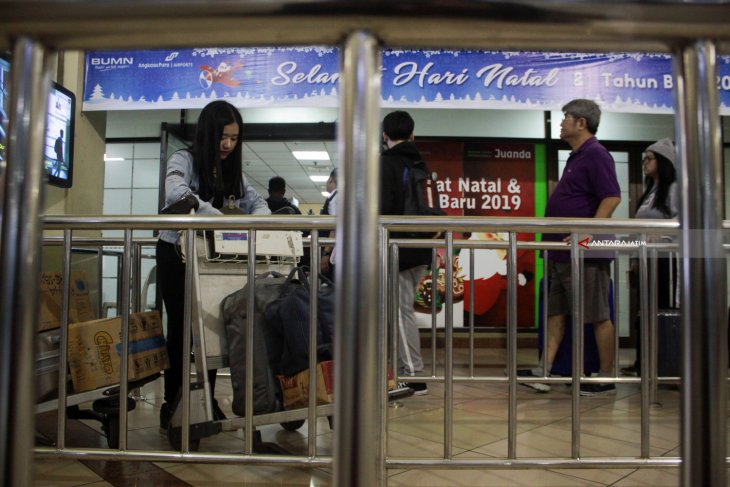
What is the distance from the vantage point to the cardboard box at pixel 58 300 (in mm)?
2221

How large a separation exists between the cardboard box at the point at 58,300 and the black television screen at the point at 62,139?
2.51 ft

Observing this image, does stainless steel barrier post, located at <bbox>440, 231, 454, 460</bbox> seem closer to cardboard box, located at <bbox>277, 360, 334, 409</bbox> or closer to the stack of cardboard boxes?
cardboard box, located at <bbox>277, 360, 334, 409</bbox>

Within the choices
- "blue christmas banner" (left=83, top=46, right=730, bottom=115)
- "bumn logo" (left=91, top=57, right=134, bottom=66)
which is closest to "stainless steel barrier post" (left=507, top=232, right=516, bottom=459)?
"blue christmas banner" (left=83, top=46, right=730, bottom=115)

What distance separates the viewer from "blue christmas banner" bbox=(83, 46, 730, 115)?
3551mm

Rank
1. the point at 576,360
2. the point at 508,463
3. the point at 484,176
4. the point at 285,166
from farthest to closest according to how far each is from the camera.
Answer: the point at 285,166, the point at 484,176, the point at 576,360, the point at 508,463

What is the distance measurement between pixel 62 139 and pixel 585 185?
10.2ft

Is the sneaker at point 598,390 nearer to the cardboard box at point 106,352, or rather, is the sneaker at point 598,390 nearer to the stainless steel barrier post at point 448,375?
the stainless steel barrier post at point 448,375

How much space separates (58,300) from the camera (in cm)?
234

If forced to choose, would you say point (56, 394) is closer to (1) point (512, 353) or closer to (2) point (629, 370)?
(1) point (512, 353)

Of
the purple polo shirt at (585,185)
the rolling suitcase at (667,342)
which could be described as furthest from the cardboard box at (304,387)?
the rolling suitcase at (667,342)

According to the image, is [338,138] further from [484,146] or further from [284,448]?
[484,146]

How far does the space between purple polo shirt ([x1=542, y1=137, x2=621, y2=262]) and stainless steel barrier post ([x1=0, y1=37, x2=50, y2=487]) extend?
2.86 m

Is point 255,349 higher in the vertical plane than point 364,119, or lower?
lower

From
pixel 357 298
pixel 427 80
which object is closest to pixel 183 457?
pixel 357 298
